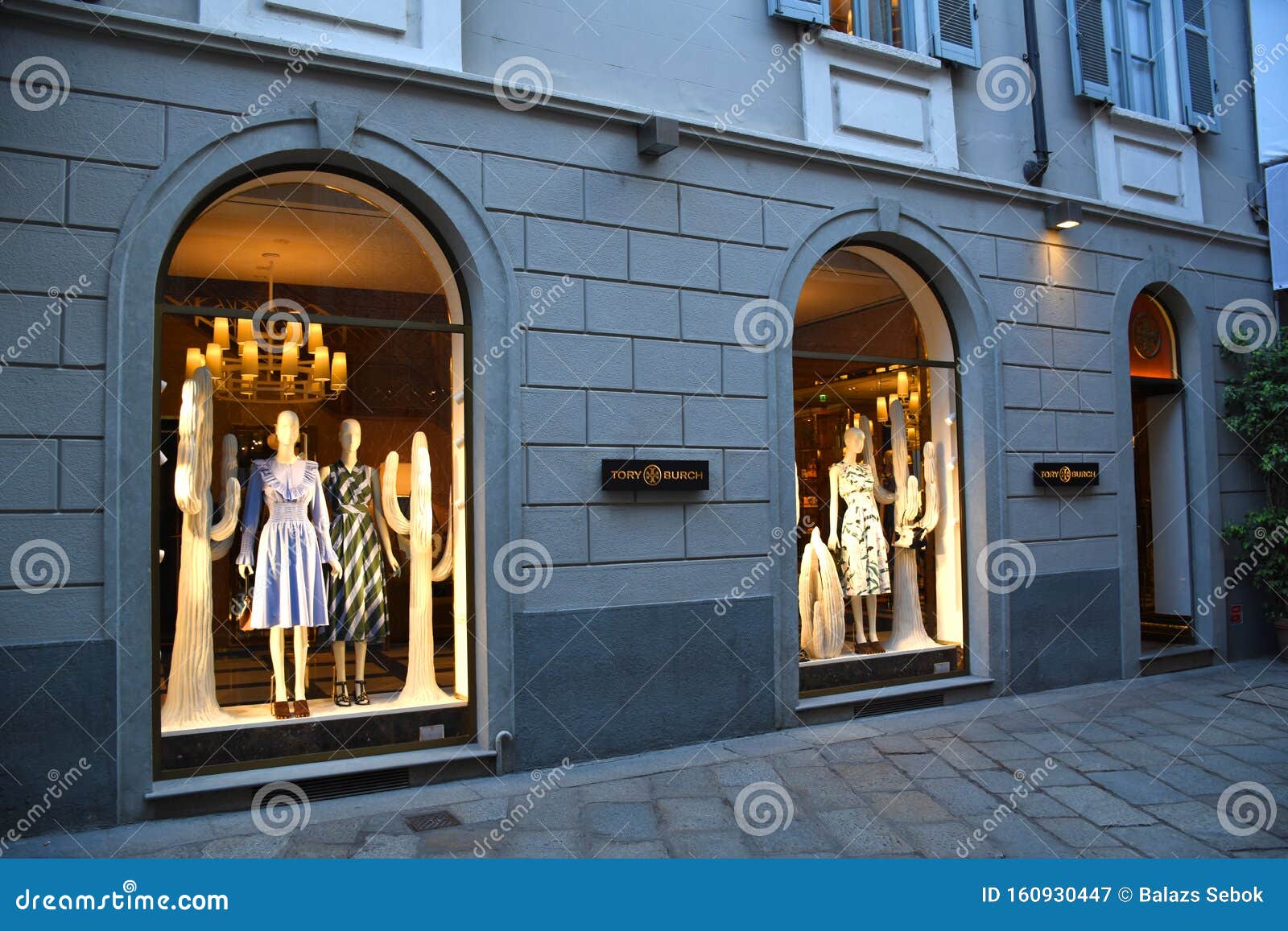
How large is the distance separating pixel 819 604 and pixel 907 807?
242cm

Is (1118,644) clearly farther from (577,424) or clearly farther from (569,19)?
(569,19)

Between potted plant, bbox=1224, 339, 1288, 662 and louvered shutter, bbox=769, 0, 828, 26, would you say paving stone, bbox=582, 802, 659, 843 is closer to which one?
louvered shutter, bbox=769, 0, 828, 26

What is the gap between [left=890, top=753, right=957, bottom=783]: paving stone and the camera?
19.3 feet

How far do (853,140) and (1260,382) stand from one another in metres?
5.02

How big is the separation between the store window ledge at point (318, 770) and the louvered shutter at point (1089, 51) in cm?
781

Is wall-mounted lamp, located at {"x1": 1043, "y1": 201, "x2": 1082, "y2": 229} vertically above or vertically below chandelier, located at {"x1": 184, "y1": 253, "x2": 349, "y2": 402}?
above

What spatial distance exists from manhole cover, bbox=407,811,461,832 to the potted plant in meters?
7.99

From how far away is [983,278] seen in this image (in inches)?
324

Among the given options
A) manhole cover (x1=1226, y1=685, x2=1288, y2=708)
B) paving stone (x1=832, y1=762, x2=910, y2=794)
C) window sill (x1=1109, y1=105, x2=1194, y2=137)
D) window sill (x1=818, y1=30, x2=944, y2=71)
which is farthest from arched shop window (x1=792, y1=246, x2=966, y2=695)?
window sill (x1=1109, y1=105, x2=1194, y2=137)

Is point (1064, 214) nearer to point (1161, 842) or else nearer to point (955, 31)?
point (955, 31)

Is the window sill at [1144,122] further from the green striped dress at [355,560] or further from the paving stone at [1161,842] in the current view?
the green striped dress at [355,560]

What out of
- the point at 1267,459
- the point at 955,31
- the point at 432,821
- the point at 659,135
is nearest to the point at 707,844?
the point at 432,821

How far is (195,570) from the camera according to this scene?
560 centimetres

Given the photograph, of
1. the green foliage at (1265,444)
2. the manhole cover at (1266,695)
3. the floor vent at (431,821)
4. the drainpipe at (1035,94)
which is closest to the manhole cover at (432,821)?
the floor vent at (431,821)
